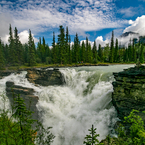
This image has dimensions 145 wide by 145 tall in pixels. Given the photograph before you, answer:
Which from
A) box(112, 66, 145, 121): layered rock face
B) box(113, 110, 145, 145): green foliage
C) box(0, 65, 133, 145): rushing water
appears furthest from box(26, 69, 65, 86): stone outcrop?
box(113, 110, 145, 145): green foliage

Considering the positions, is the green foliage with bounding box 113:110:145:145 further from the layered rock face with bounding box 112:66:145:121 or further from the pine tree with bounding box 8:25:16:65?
the pine tree with bounding box 8:25:16:65

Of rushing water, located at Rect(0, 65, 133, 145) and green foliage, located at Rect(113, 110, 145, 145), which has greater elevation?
green foliage, located at Rect(113, 110, 145, 145)

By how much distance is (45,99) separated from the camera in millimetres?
14078

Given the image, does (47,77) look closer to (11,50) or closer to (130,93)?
(130,93)

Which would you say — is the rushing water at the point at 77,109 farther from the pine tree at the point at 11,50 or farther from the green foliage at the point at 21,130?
the pine tree at the point at 11,50

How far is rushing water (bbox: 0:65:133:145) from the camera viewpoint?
8.22 meters

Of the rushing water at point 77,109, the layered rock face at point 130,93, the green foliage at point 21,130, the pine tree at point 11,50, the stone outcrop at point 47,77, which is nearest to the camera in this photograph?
the green foliage at point 21,130

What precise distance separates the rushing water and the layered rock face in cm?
113

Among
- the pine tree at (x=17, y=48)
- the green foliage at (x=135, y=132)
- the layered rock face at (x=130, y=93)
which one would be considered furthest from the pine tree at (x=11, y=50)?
the green foliage at (x=135, y=132)

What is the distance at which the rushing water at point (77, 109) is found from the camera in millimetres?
8219

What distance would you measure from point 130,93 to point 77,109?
21.1 ft

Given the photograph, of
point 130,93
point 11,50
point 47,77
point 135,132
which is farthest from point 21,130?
point 11,50

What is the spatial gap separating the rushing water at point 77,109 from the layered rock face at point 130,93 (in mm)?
1128

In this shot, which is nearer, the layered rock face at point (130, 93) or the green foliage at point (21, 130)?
the green foliage at point (21, 130)
